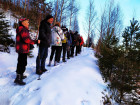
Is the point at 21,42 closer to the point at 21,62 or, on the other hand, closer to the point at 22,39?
the point at 22,39

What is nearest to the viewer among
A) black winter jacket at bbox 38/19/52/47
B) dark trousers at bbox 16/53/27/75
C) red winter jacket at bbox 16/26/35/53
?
red winter jacket at bbox 16/26/35/53

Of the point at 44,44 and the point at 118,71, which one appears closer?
the point at 118,71

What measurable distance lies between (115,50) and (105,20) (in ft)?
55.7

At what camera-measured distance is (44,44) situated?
333cm

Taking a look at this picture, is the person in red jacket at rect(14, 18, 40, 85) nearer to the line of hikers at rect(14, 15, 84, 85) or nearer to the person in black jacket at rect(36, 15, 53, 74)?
the line of hikers at rect(14, 15, 84, 85)

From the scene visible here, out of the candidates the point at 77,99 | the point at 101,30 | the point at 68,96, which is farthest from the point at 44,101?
the point at 101,30

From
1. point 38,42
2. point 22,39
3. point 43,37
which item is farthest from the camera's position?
point 43,37

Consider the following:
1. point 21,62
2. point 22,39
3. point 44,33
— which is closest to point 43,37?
point 44,33

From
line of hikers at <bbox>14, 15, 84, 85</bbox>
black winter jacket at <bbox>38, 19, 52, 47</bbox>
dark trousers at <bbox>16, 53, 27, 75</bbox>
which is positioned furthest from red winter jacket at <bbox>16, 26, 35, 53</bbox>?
black winter jacket at <bbox>38, 19, 52, 47</bbox>

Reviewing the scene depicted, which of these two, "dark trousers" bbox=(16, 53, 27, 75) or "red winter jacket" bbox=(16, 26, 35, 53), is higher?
"red winter jacket" bbox=(16, 26, 35, 53)

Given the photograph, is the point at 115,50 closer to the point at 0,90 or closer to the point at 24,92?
the point at 24,92

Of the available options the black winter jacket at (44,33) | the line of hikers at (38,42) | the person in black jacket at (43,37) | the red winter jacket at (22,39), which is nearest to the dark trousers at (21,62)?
the line of hikers at (38,42)

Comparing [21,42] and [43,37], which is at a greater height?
[43,37]

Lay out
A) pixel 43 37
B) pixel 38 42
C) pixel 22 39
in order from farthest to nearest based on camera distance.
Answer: pixel 43 37 → pixel 38 42 → pixel 22 39
